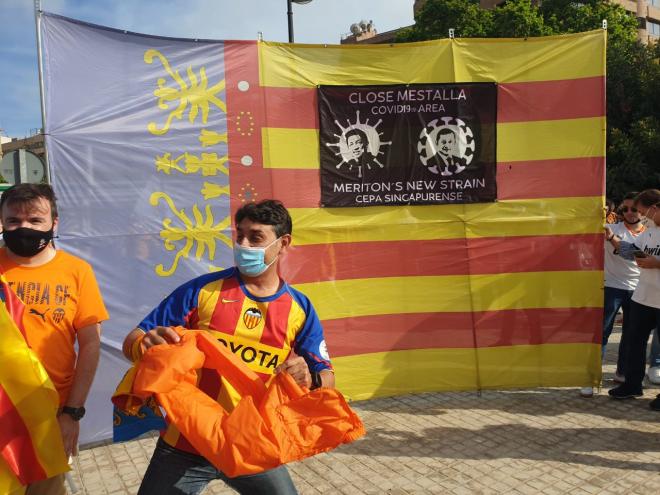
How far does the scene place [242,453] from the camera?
1.91 meters

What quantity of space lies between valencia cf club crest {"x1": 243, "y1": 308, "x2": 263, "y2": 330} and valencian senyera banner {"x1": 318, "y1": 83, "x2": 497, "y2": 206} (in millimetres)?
2447

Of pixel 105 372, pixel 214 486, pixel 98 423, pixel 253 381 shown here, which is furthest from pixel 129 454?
pixel 253 381

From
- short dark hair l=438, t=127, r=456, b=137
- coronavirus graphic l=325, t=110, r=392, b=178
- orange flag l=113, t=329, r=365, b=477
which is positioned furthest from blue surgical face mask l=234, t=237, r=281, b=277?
short dark hair l=438, t=127, r=456, b=137

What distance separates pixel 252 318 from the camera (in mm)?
2324

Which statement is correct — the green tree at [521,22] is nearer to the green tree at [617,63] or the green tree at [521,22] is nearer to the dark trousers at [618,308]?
the green tree at [617,63]

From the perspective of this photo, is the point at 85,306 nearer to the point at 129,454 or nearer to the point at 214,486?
the point at 214,486

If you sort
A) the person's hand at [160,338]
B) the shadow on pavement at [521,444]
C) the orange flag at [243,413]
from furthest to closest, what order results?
the shadow on pavement at [521,444] → the person's hand at [160,338] → the orange flag at [243,413]

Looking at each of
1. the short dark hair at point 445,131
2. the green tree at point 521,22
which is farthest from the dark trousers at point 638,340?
the green tree at point 521,22

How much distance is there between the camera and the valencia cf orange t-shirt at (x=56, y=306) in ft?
7.88

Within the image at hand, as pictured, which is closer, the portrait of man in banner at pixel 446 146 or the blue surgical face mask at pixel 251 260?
the blue surgical face mask at pixel 251 260

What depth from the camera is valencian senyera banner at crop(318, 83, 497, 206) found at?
15.3ft

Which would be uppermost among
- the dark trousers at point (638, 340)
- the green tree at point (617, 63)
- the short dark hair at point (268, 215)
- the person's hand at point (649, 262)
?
the green tree at point (617, 63)

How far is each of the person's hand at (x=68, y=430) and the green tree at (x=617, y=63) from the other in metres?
17.0

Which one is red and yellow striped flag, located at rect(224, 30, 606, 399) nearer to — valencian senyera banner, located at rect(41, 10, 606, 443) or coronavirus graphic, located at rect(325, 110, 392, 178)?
valencian senyera banner, located at rect(41, 10, 606, 443)
